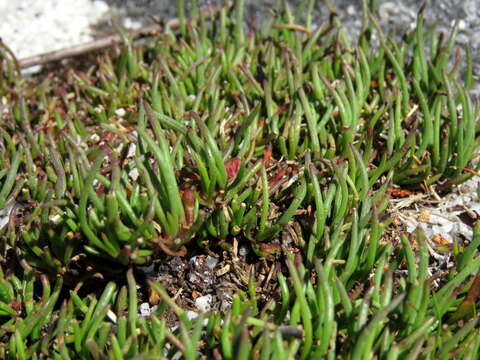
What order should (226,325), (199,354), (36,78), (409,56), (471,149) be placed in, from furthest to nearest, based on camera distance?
1. (36,78)
2. (409,56)
3. (471,149)
4. (199,354)
5. (226,325)

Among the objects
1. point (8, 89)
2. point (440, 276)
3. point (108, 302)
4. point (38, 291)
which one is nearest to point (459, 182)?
point (440, 276)

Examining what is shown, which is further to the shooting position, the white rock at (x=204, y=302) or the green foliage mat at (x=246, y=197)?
the white rock at (x=204, y=302)

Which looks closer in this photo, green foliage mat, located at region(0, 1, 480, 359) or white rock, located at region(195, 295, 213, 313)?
green foliage mat, located at region(0, 1, 480, 359)

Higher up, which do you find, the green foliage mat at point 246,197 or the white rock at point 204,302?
the green foliage mat at point 246,197

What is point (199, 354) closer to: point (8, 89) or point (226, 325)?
point (226, 325)

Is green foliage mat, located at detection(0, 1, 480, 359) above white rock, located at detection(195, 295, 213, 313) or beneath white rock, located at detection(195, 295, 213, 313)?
above

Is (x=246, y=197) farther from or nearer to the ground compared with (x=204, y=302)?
farther from the ground

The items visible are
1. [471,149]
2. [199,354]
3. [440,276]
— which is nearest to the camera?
[199,354]

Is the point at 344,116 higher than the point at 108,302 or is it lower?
higher
